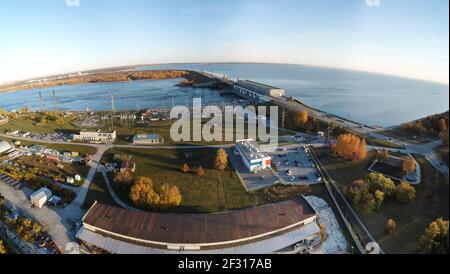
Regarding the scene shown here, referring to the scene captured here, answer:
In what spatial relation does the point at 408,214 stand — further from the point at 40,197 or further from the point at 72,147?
the point at 72,147

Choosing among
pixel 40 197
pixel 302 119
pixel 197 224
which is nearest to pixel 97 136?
pixel 40 197

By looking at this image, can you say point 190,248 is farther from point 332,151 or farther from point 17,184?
point 332,151

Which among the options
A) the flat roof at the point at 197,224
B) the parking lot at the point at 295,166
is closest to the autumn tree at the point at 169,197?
the flat roof at the point at 197,224

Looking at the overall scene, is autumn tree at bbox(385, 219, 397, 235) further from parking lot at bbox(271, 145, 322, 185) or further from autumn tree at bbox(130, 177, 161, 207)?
autumn tree at bbox(130, 177, 161, 207)

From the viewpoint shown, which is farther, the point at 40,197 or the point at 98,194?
the point at 98,194

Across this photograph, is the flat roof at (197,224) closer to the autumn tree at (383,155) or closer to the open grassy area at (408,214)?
the open grassy area at (408,214)
